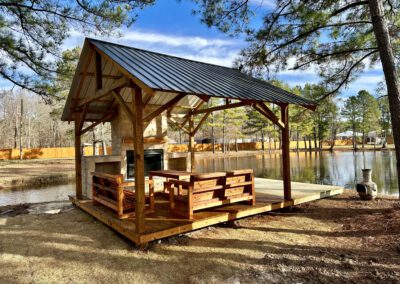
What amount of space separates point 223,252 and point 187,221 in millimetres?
843

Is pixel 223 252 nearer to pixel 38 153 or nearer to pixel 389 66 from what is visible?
pixel 389 66

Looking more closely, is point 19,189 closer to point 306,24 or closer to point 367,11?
point 306,24

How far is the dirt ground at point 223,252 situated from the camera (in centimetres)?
333

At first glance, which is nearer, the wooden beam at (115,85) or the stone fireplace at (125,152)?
the wooden beam at (115,85)

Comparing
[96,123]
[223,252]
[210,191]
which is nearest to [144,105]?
[210,191]

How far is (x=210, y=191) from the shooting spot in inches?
198

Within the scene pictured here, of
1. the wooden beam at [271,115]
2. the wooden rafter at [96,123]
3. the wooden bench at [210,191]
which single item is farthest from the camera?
the wooden rafter at [96,123]

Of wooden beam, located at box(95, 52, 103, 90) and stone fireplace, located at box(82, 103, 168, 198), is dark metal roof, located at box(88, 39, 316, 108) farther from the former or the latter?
stone fireplace, located at box(82, 103, 168, 198)

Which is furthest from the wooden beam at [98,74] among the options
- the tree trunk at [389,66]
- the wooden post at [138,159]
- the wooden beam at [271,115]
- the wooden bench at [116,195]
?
the tree trunk at [389,66]

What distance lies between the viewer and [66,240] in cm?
452

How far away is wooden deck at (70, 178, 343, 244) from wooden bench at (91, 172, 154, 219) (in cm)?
16

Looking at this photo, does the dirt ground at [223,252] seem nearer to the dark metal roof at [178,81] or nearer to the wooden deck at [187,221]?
the wooden deck at [187,221]

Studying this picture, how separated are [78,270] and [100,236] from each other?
119 centimetres

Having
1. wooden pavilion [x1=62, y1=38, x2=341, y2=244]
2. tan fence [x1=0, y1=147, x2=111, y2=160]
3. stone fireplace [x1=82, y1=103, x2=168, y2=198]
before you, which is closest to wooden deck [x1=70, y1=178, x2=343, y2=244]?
wooden pavilion [x1=62, y1=38, x2=341, y2=244]
